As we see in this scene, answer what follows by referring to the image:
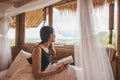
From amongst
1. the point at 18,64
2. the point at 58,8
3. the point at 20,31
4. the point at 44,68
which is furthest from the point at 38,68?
the point at 20,31

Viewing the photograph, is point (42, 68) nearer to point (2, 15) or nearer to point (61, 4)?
point (61, 4)

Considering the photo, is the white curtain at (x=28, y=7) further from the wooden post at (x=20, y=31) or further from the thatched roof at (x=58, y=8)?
the wooden post at (x=20, y=31)

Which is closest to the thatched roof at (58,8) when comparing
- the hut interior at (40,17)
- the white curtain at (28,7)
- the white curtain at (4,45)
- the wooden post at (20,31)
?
the hut interior at (40,17)

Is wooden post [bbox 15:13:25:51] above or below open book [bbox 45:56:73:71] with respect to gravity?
above

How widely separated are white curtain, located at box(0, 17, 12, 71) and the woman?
118 cm

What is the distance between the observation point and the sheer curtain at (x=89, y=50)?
1.30m

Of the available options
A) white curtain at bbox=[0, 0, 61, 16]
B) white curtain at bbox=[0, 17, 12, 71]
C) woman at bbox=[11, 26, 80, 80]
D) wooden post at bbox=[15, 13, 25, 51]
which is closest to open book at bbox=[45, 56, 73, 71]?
woman at bbox=[11, 26, 80, 80]

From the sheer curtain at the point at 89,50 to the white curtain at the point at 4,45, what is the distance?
1.79 m

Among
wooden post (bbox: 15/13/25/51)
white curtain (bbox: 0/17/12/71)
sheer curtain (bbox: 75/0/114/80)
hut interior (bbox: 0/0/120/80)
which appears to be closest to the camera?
sheer curtain (bbox: 75/0/114/80)

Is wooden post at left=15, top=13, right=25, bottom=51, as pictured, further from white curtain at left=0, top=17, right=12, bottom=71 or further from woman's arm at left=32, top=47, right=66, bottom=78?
woman's arm at left=32, top=47, right=66, bottom=78

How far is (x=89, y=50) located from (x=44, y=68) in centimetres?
61

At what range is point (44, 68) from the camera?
171cm

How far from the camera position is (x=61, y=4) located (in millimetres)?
2527

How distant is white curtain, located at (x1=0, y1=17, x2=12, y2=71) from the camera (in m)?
2.74
